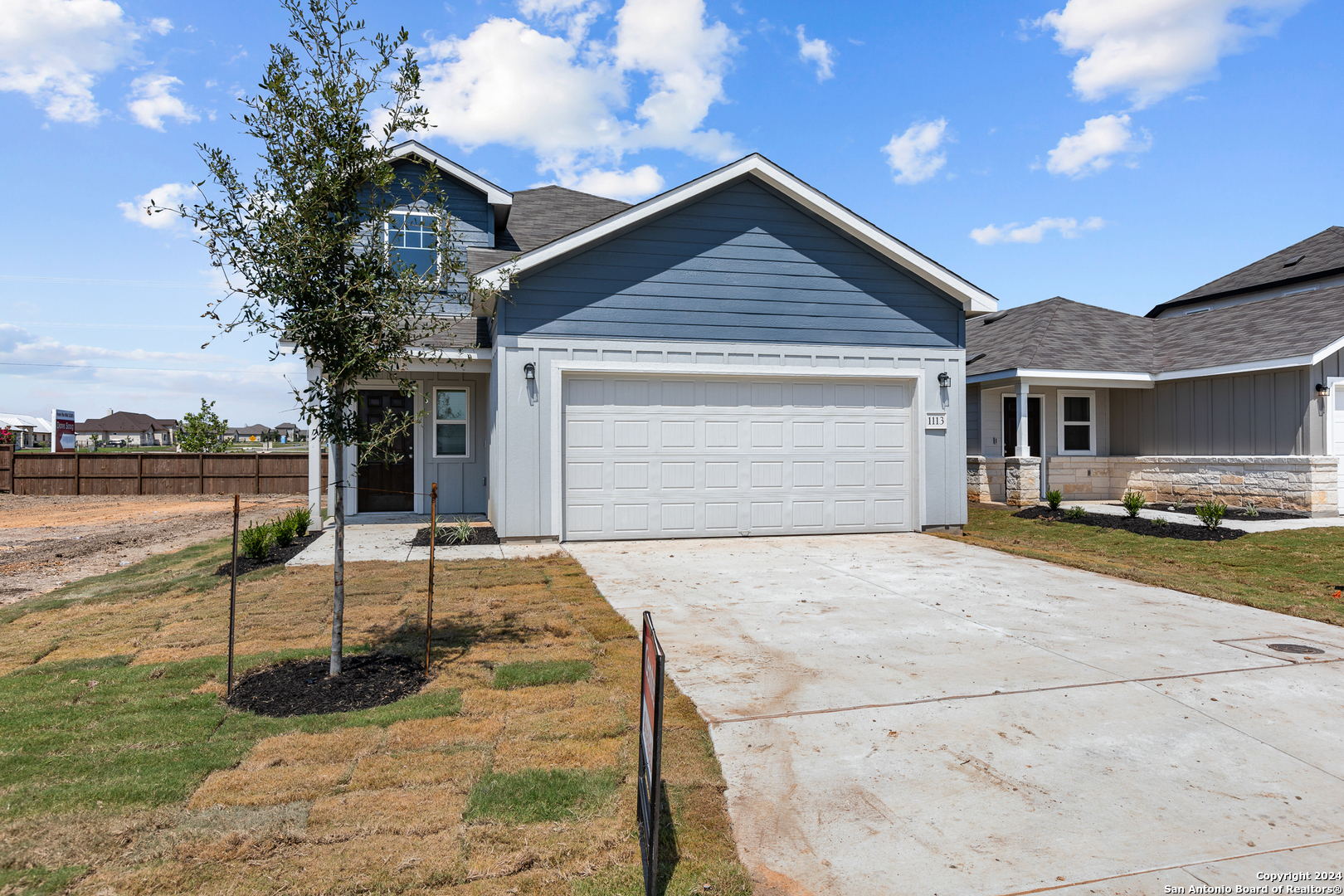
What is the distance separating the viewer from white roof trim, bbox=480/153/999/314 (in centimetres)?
1041

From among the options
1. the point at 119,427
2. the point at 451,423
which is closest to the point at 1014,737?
the point at 451,423

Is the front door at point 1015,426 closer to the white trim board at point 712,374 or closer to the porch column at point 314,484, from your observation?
the white trim board at point 712,374

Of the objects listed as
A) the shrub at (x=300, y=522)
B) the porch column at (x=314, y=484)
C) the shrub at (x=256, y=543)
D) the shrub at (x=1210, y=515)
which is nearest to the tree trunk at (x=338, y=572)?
the shrub at (x=256, y=543)

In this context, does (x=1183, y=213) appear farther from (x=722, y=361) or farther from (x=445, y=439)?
(x=445, y=439)

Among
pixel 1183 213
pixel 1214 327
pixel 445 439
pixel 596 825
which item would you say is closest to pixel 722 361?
pixel 445 439

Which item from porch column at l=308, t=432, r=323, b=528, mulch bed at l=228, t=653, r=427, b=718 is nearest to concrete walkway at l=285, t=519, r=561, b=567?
porch column at l=308, t=432, r=323, b=528

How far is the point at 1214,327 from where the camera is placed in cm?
1716

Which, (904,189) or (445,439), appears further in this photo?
(904,189)

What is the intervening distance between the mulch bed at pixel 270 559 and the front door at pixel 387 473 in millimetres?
3018

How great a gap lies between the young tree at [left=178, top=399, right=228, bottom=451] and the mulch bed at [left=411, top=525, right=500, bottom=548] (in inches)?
823

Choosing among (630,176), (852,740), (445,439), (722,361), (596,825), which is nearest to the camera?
(596,825)

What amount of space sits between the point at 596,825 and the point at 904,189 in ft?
57.7

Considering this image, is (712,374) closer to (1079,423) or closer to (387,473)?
(387,473)

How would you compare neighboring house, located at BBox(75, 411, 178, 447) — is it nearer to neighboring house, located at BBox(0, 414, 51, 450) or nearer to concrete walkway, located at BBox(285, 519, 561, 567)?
neighboring house, located at BBox(0, 414, 51, 450)
